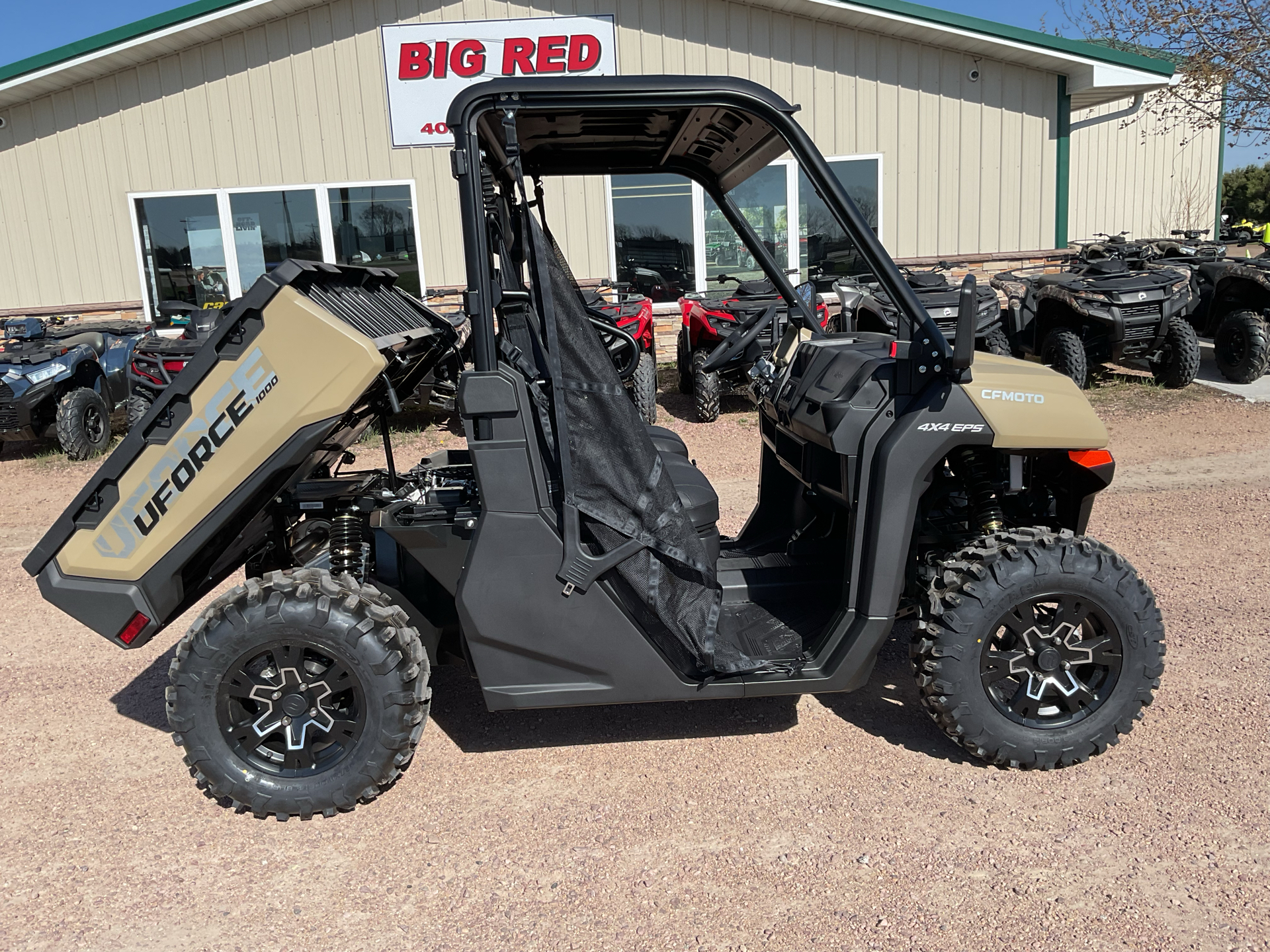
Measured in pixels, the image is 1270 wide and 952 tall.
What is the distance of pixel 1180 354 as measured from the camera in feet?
31.9

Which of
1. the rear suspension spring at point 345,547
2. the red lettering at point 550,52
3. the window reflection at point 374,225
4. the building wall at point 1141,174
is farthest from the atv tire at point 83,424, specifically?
the building wall at point 1141,174

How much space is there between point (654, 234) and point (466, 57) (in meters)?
2.99

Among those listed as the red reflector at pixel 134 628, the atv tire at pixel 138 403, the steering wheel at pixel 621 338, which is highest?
the steering wheel at pixel 621 338

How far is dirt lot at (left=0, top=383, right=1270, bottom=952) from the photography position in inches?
100

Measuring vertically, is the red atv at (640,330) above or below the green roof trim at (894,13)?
below

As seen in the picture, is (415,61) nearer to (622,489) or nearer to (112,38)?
(112,38)

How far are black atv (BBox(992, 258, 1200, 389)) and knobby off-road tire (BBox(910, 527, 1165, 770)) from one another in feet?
21.9

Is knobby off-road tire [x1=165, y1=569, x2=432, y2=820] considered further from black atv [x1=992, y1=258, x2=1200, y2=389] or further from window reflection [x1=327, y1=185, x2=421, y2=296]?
window reflection [x1=327, y1=185, x2=421, y2=296]

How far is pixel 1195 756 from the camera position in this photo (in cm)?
322

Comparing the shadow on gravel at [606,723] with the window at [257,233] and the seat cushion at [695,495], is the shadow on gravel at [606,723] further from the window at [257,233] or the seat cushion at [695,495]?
the window at [257,233]

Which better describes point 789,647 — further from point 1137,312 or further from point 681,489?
point 1137,312

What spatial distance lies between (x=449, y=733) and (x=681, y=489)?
1.26 meters

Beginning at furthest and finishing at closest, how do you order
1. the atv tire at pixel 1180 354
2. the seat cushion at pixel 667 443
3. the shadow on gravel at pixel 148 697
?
the atv tire at pixel 1180 354
the seat cushion at pixel 667 443
the shadow on gravel at pixel 148 697

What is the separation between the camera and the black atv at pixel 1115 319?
945cm
